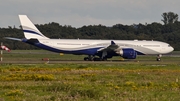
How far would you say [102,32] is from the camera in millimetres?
121688

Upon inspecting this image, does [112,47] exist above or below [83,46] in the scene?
below

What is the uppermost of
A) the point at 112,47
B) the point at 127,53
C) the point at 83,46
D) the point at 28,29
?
the point at 28,29

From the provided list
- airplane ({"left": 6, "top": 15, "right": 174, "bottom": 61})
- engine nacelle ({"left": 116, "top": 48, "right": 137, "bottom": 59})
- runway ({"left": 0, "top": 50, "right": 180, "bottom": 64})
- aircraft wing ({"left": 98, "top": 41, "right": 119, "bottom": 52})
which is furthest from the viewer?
aircraft wing ({"left": 98, "top": 41, "right": 119, "bottom": 52})

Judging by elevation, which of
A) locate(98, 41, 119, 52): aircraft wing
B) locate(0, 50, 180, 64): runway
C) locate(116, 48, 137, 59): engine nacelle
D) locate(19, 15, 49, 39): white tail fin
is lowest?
locate(0, 50, 180, 64): runway

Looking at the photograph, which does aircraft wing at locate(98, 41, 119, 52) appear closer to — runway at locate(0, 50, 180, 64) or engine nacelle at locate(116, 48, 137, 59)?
engine nacelle at locate(116, 48, 137, 59)

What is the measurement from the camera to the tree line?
10938cm

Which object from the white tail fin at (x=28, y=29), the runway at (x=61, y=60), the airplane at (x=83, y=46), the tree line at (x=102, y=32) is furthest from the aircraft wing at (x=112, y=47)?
the tree line at (x=102, y=32)

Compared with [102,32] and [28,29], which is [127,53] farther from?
[102,32]

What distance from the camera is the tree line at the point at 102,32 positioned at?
10938cm

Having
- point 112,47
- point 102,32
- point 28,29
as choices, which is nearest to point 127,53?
point 112,47

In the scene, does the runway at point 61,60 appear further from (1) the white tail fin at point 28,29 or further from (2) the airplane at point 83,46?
(1) the white tail fin at point 28,29

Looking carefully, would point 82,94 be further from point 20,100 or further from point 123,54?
point 123,54

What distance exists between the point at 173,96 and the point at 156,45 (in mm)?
48162

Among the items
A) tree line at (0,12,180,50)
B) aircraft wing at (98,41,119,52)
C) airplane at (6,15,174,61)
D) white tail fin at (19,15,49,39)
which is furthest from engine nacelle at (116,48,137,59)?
tree line at (0,12,180,50)
